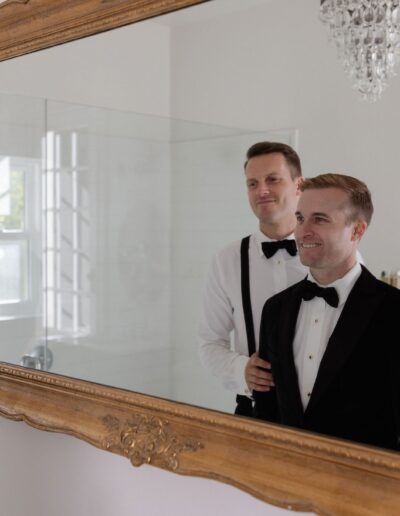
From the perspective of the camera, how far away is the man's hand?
1.07 meters

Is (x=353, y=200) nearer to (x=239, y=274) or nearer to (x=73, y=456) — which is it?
(x=239, y=274)

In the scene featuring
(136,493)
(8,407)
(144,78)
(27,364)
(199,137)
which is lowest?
(136,493)

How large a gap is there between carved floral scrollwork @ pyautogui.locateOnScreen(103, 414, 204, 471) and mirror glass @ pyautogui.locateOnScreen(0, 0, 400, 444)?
0.06 meters

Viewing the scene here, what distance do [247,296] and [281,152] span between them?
0.23 metres

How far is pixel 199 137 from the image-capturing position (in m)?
1.15

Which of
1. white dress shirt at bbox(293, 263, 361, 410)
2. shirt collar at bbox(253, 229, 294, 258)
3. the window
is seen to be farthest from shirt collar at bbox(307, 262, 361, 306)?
the window

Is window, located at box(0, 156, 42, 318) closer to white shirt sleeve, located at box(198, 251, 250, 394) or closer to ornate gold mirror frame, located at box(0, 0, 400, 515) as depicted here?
ornate gold mirror frame, located at box(0, 0, 400, 515)

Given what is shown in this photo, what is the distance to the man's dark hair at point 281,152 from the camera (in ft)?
3.37

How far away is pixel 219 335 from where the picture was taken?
1.14 metres

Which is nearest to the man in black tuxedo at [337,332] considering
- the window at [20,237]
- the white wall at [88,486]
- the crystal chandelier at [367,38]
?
the crystal chandelier at [367,38]

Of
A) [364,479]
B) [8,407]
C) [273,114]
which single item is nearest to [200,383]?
[364,479]

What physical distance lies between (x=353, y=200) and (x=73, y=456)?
2.92ft

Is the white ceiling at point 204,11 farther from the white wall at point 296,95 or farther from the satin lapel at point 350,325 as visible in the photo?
the satin lapel at point 350,325

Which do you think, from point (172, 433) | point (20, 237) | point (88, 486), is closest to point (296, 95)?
point (172, 433)
